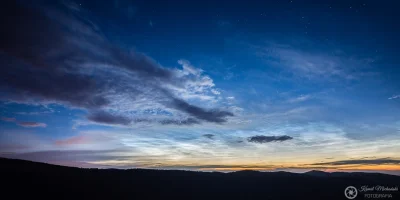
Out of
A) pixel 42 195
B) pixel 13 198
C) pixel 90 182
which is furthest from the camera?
pixel 90 182

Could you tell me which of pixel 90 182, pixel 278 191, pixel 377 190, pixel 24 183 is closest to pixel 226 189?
pixel 278 191

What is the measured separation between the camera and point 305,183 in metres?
94.3

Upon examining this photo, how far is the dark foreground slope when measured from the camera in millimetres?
39188

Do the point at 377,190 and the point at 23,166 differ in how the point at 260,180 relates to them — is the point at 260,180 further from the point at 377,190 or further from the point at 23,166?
the point at 23,166

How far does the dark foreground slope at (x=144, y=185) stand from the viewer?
1543 inches

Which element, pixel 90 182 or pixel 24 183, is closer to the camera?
pixel 24 183

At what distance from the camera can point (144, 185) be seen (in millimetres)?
61750

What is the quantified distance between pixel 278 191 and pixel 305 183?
22126mm
